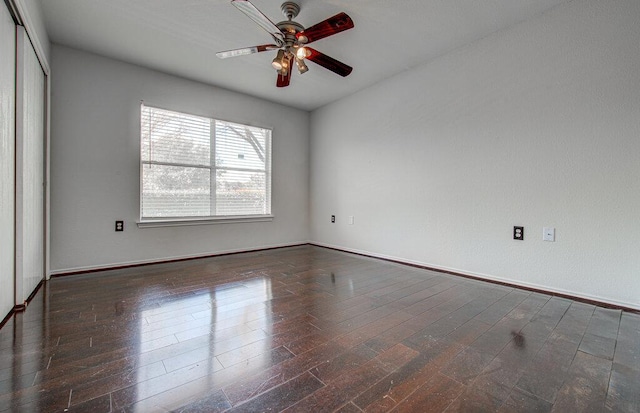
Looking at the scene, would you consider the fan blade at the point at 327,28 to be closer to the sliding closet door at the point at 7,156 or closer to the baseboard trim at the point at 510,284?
the sliding closet door at the point at 7,156

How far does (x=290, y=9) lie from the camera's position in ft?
7.72

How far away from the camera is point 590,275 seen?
2316mm

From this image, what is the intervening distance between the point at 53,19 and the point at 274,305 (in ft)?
10.5

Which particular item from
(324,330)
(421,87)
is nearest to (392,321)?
(324,330)

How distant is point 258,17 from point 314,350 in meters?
2.22

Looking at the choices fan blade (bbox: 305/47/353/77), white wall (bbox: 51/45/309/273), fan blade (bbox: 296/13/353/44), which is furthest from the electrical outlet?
white wall (bbox: 51/45/309/273)

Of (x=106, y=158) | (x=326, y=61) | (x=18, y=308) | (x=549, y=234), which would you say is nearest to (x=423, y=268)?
(x=549, y=234)

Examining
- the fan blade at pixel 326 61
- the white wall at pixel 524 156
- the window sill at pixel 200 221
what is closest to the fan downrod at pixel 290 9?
the fan blade at pixel 326 61

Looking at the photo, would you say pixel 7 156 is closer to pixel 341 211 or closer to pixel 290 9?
pixel 290 9

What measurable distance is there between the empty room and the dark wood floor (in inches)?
0.5

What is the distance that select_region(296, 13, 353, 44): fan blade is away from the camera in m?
2.09

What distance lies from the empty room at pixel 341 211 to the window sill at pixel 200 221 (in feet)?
0.09

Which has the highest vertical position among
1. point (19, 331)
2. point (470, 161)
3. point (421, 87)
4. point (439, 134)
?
point (421, 87)

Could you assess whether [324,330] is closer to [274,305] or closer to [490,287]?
[274,305]
